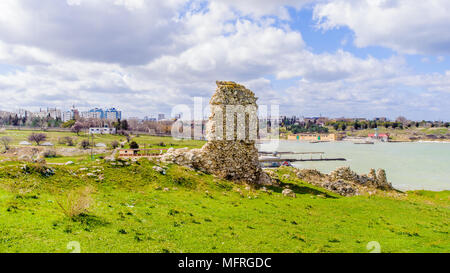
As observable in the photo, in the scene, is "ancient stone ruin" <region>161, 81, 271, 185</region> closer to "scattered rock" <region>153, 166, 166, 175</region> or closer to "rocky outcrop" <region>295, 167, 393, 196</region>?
"scattered rock" <region>153, 166, 166, 175</region>

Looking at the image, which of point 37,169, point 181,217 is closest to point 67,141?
point 37,169

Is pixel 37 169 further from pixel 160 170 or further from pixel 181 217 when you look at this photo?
pixel 181 217

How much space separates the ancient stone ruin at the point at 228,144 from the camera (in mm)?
19281

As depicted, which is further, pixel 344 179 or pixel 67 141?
pixel 67 141

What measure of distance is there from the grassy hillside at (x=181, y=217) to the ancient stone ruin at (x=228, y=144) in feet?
5.43

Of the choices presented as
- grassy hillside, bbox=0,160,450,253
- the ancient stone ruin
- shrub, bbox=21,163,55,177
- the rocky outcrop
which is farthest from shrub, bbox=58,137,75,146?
shrub, bbox=21,163,55,177

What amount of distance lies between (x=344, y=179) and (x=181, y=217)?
64.6 feet

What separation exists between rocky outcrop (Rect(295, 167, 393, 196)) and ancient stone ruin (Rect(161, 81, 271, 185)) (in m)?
5.74

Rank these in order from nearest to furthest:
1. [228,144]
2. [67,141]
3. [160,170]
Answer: [160,170] < [228,144] < [67,141]

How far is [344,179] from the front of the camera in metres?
25.6

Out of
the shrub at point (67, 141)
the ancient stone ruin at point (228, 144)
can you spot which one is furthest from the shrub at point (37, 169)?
the shrub at point (67, 141)

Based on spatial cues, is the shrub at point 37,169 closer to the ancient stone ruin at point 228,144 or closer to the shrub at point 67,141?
the ancient stone ruin at point 228,144

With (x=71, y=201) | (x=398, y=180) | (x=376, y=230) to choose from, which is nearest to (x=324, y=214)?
(x=376, y=230)
